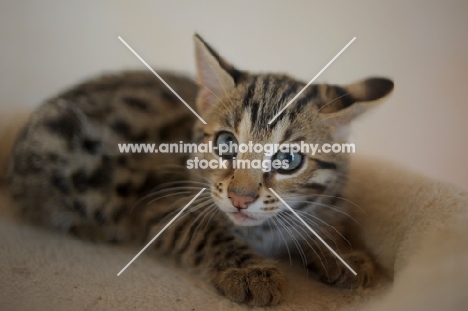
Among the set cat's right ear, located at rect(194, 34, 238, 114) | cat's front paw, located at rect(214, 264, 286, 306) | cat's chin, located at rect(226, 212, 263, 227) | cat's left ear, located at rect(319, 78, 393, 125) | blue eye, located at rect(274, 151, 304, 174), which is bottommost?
cat's front paw, located at rect(214, 264, 286, 306)

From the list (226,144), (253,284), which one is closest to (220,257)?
(253,284)

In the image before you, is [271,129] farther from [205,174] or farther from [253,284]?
[253,284]

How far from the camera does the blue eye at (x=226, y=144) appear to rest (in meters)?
0.89

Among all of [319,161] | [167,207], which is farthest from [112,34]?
[319,161]

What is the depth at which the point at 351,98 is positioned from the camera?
0.87 m

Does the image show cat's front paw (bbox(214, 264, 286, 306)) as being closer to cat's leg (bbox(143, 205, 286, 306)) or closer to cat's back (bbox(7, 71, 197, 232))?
cat's leg (bbox(143, 205, 286, 306))

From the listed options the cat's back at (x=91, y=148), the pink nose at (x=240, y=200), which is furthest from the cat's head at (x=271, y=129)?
the cat's back at (x=91, y=148)

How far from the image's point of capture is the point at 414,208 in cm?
92

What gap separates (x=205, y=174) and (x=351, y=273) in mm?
351

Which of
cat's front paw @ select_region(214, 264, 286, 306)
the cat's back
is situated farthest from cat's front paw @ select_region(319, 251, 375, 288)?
the cat's back

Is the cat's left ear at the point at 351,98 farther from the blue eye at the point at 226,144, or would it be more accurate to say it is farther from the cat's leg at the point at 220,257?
the cat's leg at the point at 220,257

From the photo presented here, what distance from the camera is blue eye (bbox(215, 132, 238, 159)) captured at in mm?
887

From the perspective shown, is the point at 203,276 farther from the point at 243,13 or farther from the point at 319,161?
the point at 243,13

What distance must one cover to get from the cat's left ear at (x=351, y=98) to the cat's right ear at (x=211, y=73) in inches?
7.6
